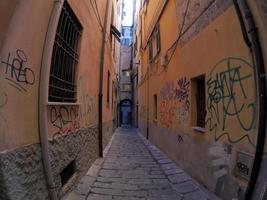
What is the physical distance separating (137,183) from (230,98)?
264 cm

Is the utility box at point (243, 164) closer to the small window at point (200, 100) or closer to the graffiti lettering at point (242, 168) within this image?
the graffiti lettering at point (242, 168)

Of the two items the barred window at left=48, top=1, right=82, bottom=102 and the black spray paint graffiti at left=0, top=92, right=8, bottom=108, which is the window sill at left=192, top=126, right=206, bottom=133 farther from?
the black spray paint graffiti at left=0, top=92, right=8, bottom=108

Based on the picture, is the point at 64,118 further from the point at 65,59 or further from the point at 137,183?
the point at 137,183

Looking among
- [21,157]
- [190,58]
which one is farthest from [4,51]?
[190,58]

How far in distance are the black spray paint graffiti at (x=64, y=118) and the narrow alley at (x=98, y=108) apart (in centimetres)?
1

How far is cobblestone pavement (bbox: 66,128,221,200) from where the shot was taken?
5.09m

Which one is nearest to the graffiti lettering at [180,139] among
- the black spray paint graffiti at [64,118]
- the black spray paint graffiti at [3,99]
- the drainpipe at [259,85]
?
the black spray paint graffiti at [64,118]

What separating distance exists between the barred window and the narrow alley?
0.02 metres

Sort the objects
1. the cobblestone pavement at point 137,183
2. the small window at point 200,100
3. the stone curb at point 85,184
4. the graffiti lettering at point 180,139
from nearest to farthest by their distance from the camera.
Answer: the stone curb at point 85,184 < the cobblestone pavement at point 137,183 < the small window at point 200,100 < the graffiti lettering at point 180,139

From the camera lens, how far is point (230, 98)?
14.4 feet

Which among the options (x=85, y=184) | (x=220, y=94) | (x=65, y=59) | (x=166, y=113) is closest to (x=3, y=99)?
(x=65, y=59)

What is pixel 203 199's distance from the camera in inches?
192

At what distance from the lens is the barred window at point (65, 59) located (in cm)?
439

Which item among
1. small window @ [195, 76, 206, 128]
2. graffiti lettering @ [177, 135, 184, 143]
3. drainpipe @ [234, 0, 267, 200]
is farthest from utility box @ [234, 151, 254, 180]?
graffiti lettering @ [177, 135, 184, 143]
